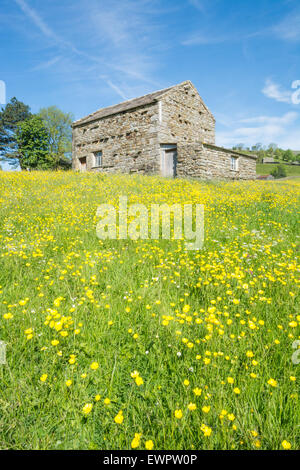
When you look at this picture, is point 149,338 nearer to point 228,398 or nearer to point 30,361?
point 228,398

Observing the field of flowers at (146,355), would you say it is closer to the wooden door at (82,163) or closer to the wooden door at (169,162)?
the wooden door at (169,162)

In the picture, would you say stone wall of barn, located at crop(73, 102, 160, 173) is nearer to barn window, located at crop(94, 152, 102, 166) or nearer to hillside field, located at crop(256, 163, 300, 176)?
barn window, located at crop(94, 152, 102, 166)

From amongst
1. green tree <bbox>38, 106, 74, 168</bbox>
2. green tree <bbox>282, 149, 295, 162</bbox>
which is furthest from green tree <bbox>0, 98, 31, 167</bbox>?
green tree <bbox>282, 149, 295, 162</bbox>

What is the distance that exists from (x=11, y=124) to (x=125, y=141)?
40.1 metres

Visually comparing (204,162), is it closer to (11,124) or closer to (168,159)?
(168,159)

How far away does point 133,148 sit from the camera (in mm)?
19359

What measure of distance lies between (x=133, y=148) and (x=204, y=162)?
23.4 ft

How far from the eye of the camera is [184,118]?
2009cm

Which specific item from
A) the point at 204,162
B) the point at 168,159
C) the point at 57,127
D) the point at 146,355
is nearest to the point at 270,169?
the point at 57,127

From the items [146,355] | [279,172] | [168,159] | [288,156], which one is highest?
[288,156]

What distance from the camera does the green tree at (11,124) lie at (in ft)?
143

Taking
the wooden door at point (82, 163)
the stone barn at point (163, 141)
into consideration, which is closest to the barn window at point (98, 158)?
the stone barn at point (163, 141)

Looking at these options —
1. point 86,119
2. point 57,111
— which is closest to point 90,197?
point 86,119

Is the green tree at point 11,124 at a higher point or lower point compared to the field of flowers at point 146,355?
higher
